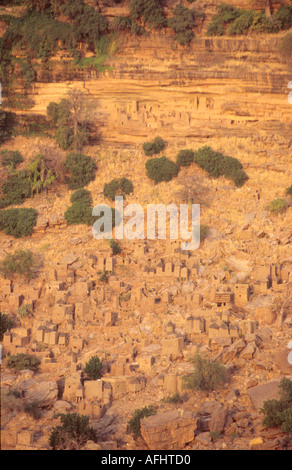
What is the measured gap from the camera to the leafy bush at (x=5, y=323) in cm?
3002

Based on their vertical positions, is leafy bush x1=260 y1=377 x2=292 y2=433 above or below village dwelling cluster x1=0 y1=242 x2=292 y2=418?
below

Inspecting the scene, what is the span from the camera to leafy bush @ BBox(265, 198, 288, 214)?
35312 mm

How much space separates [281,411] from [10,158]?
17864 millimetres

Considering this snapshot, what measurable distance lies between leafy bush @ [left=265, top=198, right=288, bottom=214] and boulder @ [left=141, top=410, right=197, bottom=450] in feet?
39.6

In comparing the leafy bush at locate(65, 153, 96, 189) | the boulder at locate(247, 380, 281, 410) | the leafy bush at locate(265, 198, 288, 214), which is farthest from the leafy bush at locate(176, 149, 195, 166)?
the boulder at locate(247, 380, 281, 410)

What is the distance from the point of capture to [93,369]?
1094 inches

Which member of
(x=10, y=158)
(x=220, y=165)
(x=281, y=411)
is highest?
(x=10, y=158)

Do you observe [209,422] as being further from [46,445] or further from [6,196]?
[6,196]

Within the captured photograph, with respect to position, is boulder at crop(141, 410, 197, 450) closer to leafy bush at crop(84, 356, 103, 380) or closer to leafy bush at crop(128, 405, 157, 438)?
leafy bush at crop(128, 405, 157, 438)

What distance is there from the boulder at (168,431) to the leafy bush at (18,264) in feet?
29.6

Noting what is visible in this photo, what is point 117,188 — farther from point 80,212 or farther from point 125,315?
point 125,315

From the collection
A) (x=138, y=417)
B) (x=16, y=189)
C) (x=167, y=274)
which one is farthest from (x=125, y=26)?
(x=138, y=417)

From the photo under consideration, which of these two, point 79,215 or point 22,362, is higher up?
point 79,215

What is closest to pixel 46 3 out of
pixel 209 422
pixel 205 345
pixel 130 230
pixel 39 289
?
pixel 130 230
